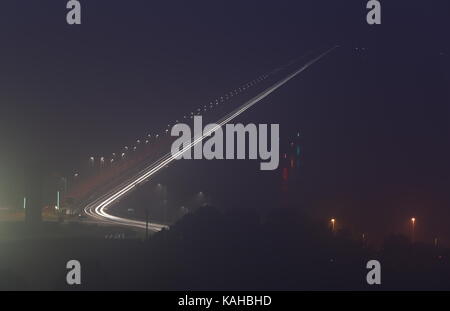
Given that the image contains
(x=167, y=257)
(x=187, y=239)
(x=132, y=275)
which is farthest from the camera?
(x=187, y=239)

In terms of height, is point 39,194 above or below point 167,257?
above

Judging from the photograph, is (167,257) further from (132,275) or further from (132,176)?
(132,176)
